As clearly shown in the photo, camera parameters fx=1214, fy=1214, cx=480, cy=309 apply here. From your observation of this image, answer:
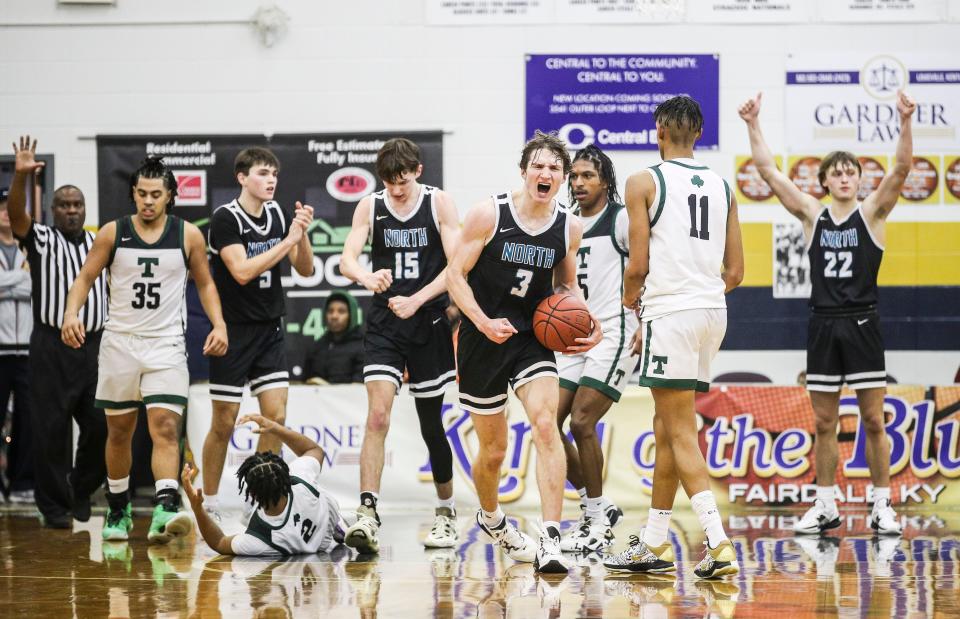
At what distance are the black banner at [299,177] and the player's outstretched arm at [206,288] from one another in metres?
3.47

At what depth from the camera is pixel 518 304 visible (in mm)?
6047

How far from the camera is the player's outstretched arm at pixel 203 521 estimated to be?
6.10m

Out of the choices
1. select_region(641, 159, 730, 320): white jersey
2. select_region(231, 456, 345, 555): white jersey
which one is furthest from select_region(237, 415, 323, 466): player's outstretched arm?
select_region(641, 159, 730, 320): white jersey

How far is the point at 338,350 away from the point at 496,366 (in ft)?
14.0

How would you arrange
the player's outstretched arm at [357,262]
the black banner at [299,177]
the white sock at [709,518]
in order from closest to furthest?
1. the white sock at [709,518]
2. the player's outstretched arm at [357,262]
3. the black banner at [299,177]

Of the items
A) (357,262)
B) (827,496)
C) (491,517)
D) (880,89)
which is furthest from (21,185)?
(880,89)

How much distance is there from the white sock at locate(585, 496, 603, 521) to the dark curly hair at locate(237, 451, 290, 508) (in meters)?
1.75

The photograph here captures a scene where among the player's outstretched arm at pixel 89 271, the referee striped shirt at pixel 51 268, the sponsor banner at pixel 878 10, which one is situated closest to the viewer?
the player's outstretched arm at pixel 89 271

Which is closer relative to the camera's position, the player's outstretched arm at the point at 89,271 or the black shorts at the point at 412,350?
the black shorts at the point at 412,350

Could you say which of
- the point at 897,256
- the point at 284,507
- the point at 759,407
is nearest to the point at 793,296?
the point at 897,256

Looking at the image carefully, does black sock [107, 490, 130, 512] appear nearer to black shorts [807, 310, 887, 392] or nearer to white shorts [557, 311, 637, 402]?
white shorts [557, 311, 637, 402]

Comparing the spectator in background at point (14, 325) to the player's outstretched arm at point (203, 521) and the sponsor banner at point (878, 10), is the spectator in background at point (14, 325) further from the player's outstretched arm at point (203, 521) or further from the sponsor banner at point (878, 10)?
the sponsor banner at point (878, 10)

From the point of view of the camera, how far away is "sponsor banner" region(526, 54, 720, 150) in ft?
34.9

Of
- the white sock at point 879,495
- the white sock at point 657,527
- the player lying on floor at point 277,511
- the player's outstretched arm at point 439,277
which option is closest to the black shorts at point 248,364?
the player lying on floor at point 277,511
